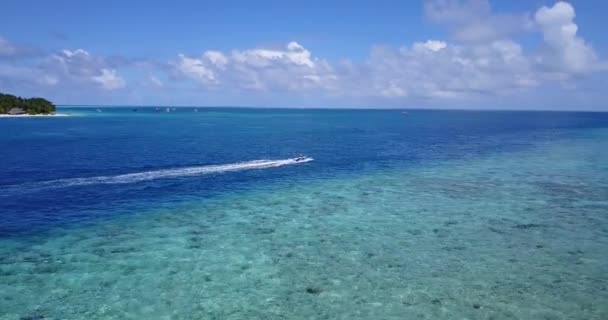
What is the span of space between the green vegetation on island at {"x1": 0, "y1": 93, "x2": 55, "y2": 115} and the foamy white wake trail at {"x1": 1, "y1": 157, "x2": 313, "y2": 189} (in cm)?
16452

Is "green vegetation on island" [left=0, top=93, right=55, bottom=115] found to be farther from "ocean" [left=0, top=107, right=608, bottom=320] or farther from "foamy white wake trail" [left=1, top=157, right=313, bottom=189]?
"foamy white wake trail" [left=1, top=157, right=313, bottom=189]

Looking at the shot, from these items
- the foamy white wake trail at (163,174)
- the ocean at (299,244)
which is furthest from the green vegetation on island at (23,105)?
the foamy white wake trail at (163,174)

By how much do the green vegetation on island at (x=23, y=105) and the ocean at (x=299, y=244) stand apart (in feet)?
510

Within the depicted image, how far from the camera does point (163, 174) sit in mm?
49875

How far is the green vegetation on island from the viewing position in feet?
584

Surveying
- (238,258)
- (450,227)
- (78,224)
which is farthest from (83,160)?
(450,227)

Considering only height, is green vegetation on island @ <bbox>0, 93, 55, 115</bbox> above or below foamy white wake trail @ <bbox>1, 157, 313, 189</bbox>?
above

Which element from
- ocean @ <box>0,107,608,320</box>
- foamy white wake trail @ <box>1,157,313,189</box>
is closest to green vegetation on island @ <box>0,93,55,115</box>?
ocean @ <box>0,107,608,320</box>

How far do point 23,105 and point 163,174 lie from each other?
171998 mm

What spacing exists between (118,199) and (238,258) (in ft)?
59.7

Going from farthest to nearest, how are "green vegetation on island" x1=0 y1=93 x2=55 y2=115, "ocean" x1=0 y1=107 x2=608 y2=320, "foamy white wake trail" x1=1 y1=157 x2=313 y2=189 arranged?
1. "green vegetation on island" x1=0 y1=93 x2=55 y2=115
2. "foamy white wake trail" x1=1 y1=157 x2=313 y2=189
3. "ocean" x1=0 y1=107 x2=608 y2=320

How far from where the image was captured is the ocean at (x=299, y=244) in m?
19.0

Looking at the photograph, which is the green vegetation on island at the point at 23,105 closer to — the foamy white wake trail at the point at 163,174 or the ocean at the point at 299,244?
the ocean at the point at 299,244

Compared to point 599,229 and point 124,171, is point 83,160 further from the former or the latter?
point 599,229
